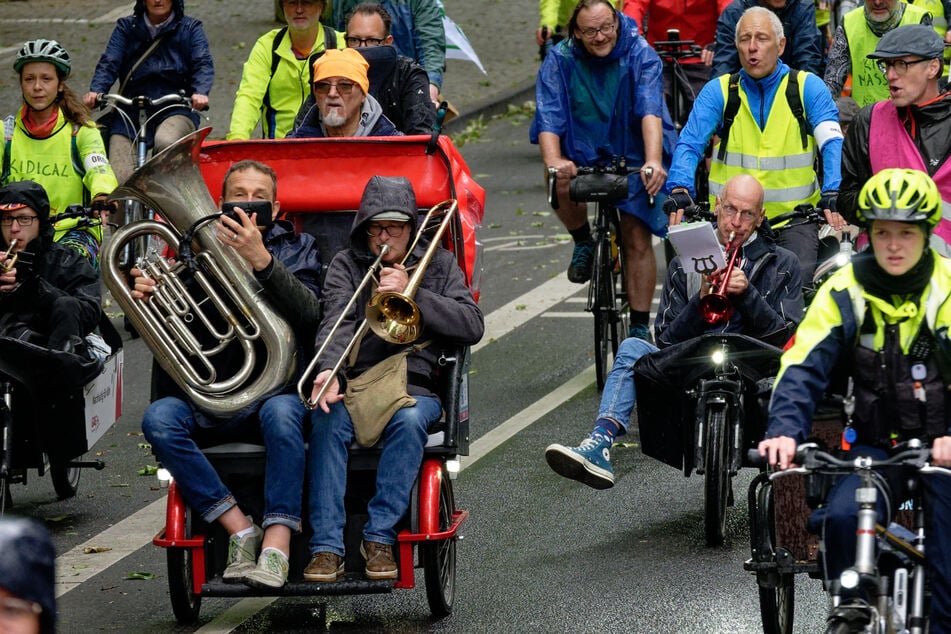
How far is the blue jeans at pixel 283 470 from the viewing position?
6711 mm

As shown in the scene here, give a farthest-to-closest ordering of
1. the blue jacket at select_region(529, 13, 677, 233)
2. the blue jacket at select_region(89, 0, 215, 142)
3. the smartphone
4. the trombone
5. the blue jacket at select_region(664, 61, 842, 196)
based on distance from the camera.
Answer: the blue jacket at select_region(89, 0, 215, 142), the blue jacket at select_region(529, 13, 677, 233), the blue jacket at select_region(664, 61, 842, 196), the smartphone, the trombone

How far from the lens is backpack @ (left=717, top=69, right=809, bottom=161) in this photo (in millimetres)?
9445

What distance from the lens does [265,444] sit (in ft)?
22.4

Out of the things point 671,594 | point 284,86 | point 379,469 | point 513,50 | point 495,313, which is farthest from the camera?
point 513,50

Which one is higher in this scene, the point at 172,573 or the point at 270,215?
the point at 270,215

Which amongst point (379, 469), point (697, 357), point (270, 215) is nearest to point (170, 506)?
point (379, 469)

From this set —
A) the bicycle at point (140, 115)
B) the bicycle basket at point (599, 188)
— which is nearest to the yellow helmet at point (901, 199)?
the bicycle basket at point (599, 188)

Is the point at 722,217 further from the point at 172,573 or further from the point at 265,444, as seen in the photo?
the point at 172,573

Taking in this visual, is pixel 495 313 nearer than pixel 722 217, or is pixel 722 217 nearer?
pixel 722 217

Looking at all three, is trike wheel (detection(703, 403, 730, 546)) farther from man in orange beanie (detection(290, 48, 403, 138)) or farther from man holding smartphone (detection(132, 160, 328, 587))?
man in orange beanie (detection(290, 48, 403, 138))

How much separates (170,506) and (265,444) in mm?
424

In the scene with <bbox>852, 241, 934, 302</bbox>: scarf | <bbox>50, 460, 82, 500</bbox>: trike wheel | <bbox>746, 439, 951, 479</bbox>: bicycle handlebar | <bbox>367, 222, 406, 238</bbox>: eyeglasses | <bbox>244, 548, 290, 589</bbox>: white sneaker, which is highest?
<bbox>852, 241, 934, 302</bbox>: scarf

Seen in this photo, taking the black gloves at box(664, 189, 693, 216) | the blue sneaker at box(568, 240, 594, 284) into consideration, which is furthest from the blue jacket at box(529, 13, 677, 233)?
the black gloves at box(664, 189, 693, 216)

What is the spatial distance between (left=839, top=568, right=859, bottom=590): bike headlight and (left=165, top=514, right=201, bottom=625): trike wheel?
106 inches
